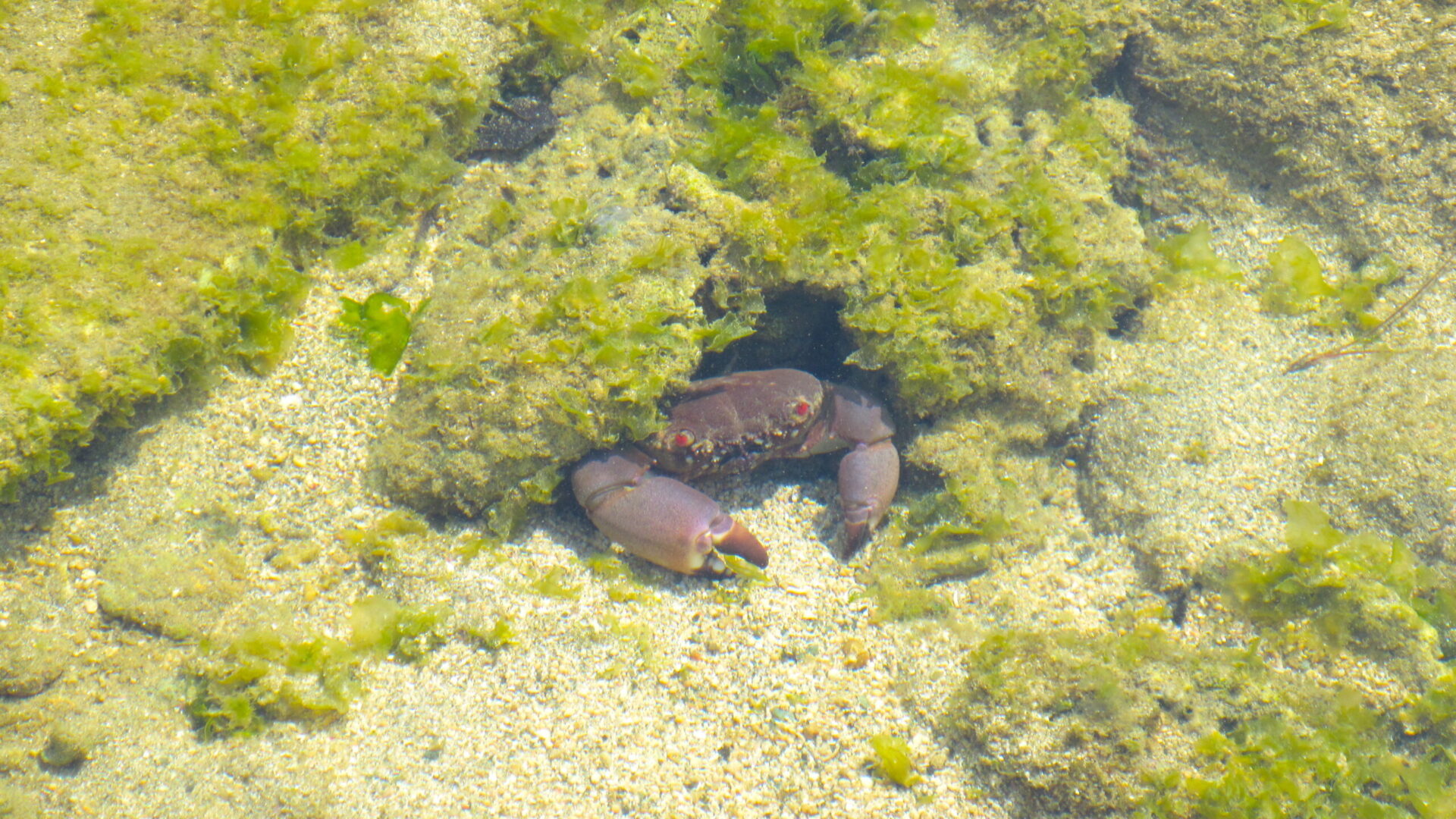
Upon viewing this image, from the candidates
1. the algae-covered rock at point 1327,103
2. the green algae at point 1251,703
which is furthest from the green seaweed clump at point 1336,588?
the algae-covered rock at point 1327,103

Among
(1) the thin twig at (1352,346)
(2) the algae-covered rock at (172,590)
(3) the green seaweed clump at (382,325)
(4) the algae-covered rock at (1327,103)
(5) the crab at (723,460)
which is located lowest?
(2) the algae-covered rock at (172,590)

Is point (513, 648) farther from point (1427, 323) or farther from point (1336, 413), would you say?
point (1427, 323)

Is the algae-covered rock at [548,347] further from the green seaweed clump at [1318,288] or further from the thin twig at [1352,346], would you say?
the green seaweed clump at [1318,288]

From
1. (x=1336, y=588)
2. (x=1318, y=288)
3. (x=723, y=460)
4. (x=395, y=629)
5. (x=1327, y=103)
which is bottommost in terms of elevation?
(x=395, y=629)

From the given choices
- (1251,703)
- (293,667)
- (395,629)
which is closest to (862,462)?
(1251,703)

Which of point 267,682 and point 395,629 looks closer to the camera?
point 267,682

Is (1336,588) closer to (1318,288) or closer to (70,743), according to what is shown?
(1318,288)
